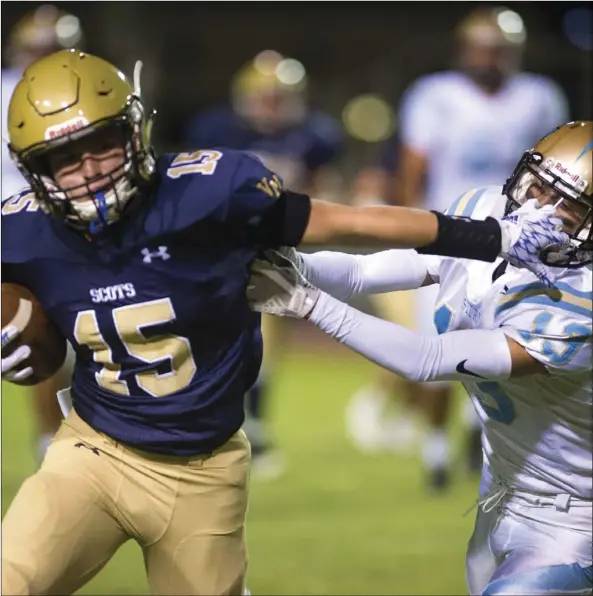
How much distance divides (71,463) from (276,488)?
224cm

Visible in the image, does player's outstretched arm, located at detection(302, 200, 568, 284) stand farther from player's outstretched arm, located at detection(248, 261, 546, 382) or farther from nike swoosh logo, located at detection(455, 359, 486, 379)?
nike swoosh logo, located at detection(455, 359, 486, 379)

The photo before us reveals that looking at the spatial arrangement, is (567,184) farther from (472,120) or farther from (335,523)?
(472,120)

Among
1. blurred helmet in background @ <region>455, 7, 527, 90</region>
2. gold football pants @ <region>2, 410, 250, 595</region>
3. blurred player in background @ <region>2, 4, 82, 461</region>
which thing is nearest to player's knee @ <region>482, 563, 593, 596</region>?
gold football pants @ <region>2, 410, 250, 595</region>

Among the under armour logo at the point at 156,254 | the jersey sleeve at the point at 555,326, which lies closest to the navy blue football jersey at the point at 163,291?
the under armour logo at the point at 156,254

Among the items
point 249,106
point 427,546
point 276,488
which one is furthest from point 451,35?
point 427,546

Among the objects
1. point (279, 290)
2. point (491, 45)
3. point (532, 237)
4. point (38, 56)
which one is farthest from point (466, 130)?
point (279, 290)

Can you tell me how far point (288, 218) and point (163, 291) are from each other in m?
0.28

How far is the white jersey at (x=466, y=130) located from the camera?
5.18m

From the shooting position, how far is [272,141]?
19.2 ft

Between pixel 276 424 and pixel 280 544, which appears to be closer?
pixel 280 544

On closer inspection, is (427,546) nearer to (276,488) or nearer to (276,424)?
(276,488)

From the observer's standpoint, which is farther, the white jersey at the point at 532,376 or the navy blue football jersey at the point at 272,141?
the navy blue football jersey at the point at 272,141

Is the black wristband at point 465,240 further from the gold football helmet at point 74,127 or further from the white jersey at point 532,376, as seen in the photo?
the gold football helmet at point 74,127

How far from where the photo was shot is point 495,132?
521cm
